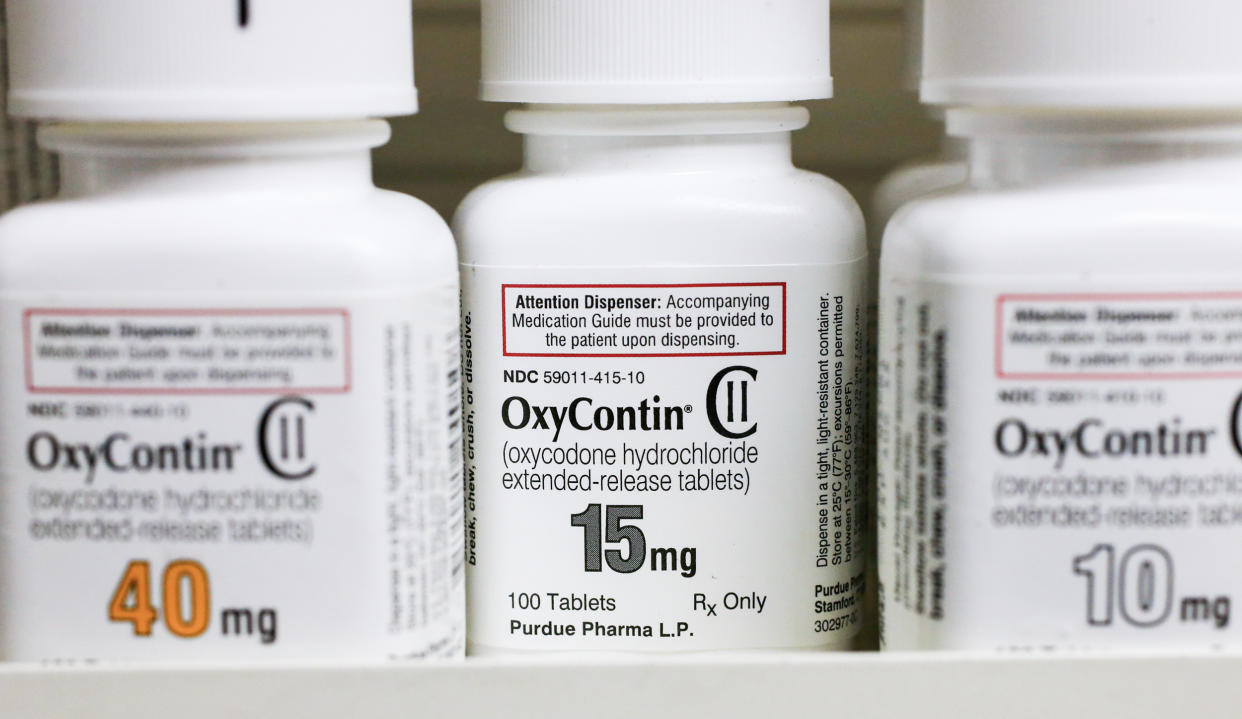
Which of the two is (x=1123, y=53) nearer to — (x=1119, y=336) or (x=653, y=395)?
(x=1119, y=336)

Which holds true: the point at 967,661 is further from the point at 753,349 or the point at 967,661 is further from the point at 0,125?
the point at 0,125

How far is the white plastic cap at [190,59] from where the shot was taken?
Answer: 1.43ft

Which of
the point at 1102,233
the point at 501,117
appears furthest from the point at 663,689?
the point at 501,117

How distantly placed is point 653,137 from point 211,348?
173mm

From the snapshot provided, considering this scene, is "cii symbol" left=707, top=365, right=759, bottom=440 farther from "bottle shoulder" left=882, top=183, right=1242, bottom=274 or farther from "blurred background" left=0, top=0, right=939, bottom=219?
"blurred background" left=0, top=0, right=939, bottom=219

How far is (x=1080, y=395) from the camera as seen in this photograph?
448mm

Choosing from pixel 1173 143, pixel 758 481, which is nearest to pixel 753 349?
pixel 758 481

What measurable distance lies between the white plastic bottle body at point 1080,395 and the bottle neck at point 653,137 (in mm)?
80

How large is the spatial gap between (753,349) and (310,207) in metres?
0.16

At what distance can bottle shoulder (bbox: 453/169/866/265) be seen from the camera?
493mm

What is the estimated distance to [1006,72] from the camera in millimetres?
450

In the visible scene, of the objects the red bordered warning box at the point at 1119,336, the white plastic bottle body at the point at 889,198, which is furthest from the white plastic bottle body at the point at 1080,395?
the white plastic bottle body at the point at 889,198

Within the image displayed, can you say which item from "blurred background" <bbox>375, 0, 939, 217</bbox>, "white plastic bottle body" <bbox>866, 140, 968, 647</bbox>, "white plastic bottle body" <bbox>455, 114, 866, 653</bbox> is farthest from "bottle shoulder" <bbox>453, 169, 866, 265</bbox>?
"blurred background" <bbox>375, 0, 939, 217</bbox>

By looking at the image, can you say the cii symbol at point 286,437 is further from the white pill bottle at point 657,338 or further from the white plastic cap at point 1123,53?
the white plastic cap at point 1123,53
